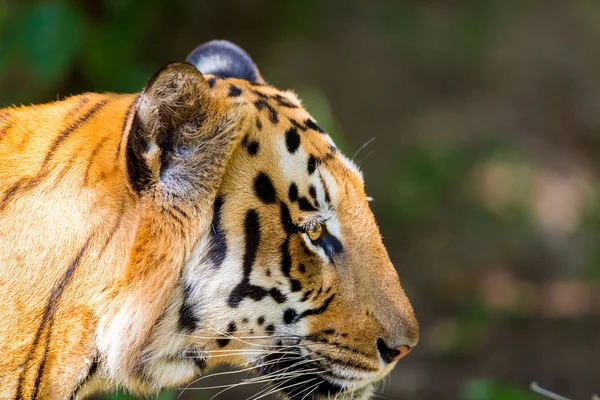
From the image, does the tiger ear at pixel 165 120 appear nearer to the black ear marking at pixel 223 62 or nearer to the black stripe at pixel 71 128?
the black stripe at pixel 71 128

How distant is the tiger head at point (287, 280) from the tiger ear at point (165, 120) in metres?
0.12

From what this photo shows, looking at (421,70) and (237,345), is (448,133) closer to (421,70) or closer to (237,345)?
(421,70)

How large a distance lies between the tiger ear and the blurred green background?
1.36 metres

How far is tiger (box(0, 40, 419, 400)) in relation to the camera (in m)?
2.18

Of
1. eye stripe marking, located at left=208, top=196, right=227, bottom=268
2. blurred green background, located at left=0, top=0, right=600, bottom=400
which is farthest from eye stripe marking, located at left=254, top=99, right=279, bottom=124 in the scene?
blurred green background, located at left=0, top=0, right=600, bottom=400

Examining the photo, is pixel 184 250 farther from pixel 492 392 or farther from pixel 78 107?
pixel 492 392

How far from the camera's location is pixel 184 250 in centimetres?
227

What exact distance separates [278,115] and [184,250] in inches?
22.4

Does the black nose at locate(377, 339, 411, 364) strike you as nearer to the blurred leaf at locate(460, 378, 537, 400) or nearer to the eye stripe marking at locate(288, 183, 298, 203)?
the eye stripe marking at locate(288, 183, 298, 203)

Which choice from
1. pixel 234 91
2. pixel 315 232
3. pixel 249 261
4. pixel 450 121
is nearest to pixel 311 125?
pixel 234 91

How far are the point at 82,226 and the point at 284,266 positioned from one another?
0.62 m

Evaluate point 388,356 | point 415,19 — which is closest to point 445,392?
point 388,356

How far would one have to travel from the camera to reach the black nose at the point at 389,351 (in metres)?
2.49

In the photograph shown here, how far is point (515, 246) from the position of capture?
6.89 meters
